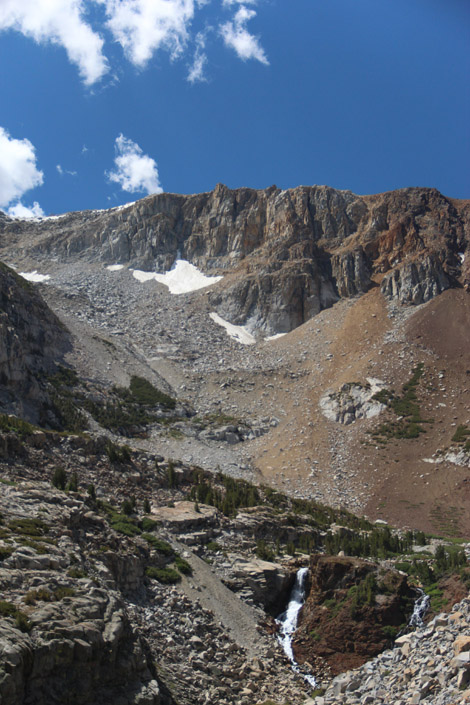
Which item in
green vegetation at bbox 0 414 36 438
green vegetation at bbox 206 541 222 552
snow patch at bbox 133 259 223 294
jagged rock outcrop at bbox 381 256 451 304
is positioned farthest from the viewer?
snow patch at bbox 133 259 223 294

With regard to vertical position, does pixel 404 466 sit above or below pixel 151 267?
below

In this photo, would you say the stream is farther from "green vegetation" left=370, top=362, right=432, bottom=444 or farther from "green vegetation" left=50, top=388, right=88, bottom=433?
"green vegetation" left=370, top=362, right=432, bottom=444

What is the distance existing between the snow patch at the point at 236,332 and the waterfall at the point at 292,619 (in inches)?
2804

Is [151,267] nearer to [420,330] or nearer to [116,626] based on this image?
[420,330]

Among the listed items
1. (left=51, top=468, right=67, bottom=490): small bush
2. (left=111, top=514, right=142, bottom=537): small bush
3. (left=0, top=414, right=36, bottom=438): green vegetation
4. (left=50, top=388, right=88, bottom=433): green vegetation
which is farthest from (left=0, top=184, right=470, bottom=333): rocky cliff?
(left=111, top=514, right=142, bottom=537): small bush

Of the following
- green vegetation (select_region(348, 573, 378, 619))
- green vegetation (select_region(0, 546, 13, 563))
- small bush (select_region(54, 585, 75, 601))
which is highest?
green vegetation (select_region(0, 546, 13, 563))

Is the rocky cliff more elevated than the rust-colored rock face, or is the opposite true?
the rocky cliff

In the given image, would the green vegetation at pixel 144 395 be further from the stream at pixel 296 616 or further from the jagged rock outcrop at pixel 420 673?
the jagged rock outcrop at pixel 420 673

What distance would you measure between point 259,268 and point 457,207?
48106 mm

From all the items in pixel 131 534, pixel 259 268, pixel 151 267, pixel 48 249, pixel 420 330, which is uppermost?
pixel 48 249

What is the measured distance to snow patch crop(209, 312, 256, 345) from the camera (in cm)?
9881

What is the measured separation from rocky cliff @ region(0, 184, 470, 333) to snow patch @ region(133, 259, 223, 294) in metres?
2.32

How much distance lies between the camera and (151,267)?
126 m

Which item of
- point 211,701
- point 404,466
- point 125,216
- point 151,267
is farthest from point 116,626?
point 125,216
